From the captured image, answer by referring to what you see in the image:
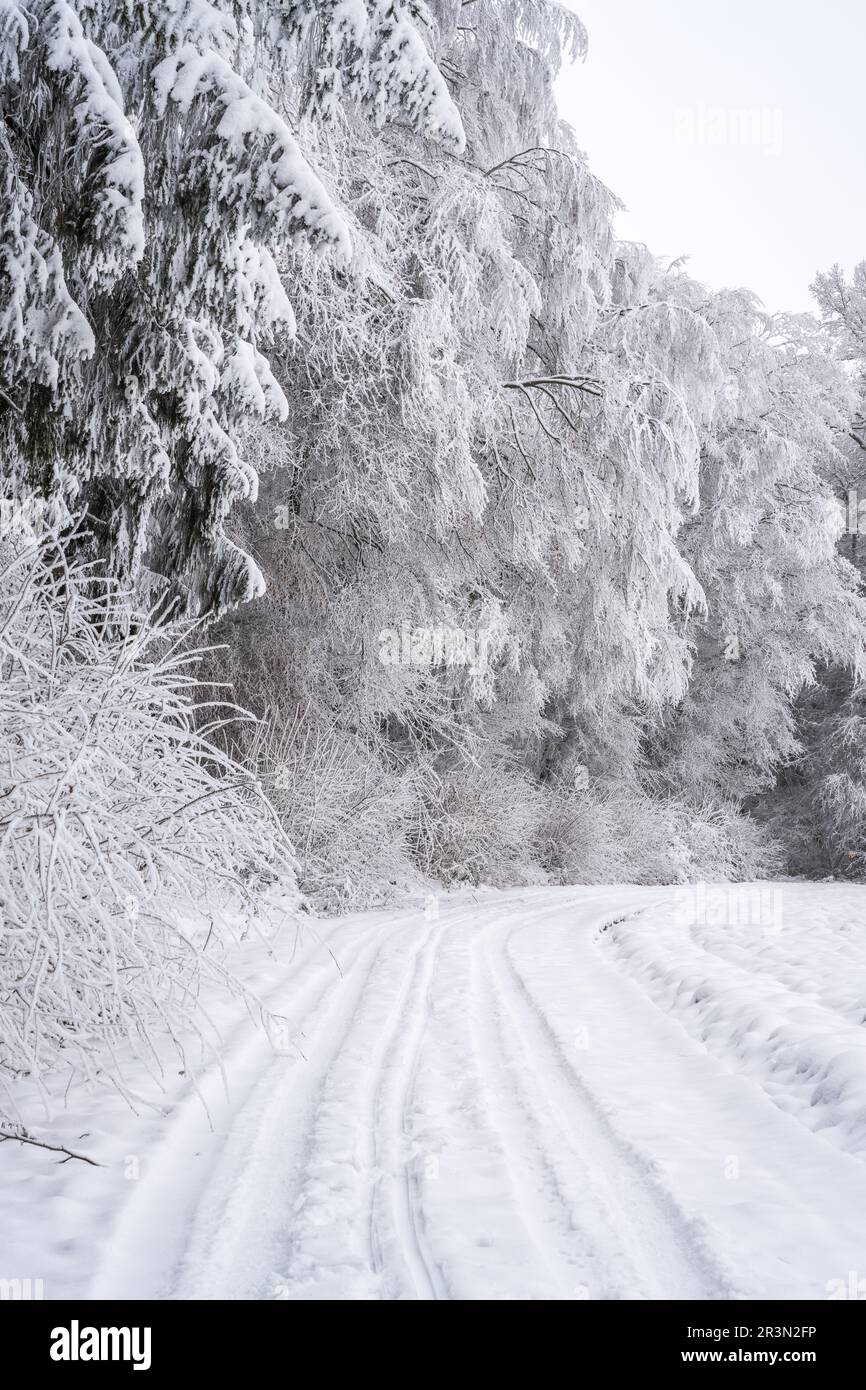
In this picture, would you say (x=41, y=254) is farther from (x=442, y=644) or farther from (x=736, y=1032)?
(x=442, y=644)

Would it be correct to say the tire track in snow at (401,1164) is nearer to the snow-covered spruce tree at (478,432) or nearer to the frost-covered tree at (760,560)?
the snow-covered spruce tree at (478,432)

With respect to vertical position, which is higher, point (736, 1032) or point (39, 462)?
point (39, 462)

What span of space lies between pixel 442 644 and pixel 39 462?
5.83m

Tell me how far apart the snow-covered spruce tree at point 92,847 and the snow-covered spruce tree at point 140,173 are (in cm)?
71

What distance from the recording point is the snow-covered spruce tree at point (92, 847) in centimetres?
281

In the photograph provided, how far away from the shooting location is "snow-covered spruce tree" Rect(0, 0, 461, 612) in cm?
295

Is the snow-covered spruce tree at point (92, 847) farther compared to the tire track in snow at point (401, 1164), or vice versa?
the snow-covered spruce tree at point (92, 847)

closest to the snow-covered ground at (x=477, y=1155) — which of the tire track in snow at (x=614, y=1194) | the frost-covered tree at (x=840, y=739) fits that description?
the tire track in snow at (x=614, y=1194)

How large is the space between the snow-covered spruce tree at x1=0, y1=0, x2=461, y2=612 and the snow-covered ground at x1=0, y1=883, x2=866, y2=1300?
7.98 feet

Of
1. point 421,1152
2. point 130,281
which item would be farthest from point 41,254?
point 421,1152

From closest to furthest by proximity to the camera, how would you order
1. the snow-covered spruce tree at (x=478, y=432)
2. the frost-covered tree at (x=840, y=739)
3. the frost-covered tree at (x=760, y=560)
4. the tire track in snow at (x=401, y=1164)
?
1. the tire track in snow at (x=401, y=1164)
2. the snow-covered spruce tree at (x=478, y=432)
3. the frost-covered tree at (x=760, y=560)
4. the frost-covered tree at (x=840, y=739)

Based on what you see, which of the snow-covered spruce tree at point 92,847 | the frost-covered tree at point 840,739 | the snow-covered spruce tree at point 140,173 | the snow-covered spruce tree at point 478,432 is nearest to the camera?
the snow-covered spruce tree at point 92,847

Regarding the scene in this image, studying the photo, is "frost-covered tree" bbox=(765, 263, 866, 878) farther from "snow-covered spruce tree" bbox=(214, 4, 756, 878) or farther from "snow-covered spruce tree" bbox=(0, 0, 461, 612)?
"snow-covered spruce tree" bbox=(0, 0, 461, 612)

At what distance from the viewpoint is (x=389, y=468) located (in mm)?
7578
